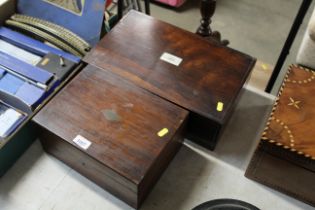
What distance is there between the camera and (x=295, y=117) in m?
0.94

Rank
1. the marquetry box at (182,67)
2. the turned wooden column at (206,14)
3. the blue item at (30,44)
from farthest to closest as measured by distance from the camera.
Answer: the turned wooden column at (206,14) → the blue item at (30,44) → the marquetry box at (182,67)

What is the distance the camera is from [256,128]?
119cm

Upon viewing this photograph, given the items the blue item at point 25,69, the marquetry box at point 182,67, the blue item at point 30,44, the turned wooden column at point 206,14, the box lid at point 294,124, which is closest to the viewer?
the box lid at point 294,124

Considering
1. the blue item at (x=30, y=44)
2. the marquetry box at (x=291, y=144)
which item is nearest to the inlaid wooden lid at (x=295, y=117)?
the marquetry box at (x=291, y=144)

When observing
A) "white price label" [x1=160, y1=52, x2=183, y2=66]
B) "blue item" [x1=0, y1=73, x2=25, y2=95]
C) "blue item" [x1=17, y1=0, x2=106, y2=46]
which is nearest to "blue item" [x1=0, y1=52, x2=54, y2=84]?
"blue item" [x1=0, y1=73, x2=25, y2=95]

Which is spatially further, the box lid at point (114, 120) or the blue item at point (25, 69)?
the blue item at point (25, 69)

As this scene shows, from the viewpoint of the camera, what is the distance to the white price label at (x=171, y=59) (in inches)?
43.1

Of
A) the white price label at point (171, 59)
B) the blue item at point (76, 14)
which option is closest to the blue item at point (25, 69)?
the blue item at point (76, 14)

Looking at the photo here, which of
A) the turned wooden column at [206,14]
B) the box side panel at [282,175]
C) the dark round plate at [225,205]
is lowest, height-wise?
the dark round plate at [225,205]

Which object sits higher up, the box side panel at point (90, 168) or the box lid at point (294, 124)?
the box lid at point (294, 124)

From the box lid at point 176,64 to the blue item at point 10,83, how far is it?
25 cm

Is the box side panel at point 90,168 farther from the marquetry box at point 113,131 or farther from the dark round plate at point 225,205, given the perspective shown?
the dark round plate at point 225,205

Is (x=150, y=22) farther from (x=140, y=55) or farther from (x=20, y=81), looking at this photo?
(x=20, y=81)

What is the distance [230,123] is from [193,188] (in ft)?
0.98
